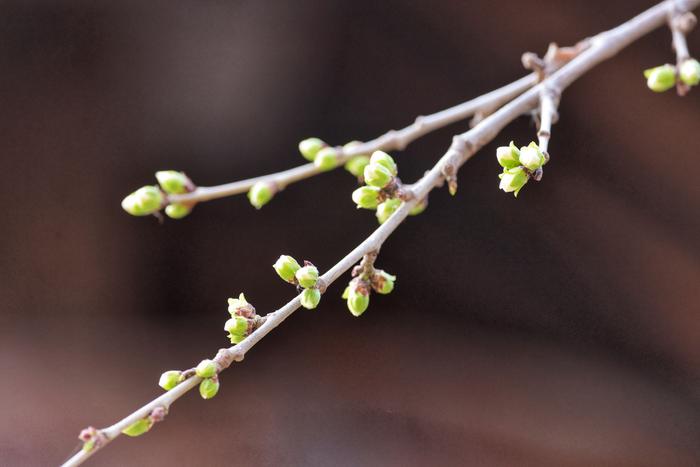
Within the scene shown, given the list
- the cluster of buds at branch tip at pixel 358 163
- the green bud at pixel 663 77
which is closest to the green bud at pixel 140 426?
the cluster of buds at branch tip at pixel 358 163

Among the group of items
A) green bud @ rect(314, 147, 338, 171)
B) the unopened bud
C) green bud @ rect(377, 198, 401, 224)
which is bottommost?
the unopened bud

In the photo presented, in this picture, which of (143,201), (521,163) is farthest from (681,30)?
(143,201)

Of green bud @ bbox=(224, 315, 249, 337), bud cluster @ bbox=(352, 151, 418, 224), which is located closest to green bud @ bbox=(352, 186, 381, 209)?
bud cluster @ bbox=(352, 151, 418, 224)

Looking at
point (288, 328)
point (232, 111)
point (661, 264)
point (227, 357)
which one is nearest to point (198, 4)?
point (232, 111)

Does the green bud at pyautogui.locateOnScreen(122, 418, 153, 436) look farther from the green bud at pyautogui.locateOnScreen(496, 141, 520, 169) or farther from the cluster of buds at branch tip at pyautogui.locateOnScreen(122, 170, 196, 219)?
the green bud at pyautogui.locateOnScreen(496, 141, 520, 169)

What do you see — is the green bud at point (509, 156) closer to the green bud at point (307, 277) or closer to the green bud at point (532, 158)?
the green bud at point (532, 158)
